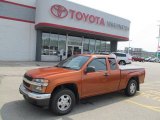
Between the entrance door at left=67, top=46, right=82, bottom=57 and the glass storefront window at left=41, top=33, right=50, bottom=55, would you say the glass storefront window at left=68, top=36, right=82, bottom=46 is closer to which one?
the entrance door at left=67, top=46, right=82, bottom=57

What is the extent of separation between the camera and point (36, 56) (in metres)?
24.8

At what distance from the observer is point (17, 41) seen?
76.6ft

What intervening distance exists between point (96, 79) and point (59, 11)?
17.8m

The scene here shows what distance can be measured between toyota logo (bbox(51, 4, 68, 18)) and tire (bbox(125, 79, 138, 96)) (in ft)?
52.4

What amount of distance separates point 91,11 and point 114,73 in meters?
20.4

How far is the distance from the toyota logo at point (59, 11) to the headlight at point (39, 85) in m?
18.1

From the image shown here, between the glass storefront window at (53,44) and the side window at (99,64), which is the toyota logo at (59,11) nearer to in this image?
the glass storefront window at (53,44)

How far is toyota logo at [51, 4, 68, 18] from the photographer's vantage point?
23.0 m

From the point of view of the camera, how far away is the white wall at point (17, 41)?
22.4m

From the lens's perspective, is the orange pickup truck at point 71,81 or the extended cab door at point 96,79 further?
the extended cab door at point 96,79

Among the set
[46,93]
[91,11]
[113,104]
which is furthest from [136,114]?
[91,11]

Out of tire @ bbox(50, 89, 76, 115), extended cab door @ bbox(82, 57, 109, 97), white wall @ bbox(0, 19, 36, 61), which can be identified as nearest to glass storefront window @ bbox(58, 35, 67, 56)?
white wall @ bbox(0, 19, 36, 61)

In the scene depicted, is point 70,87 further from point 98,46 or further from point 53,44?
point 98,46

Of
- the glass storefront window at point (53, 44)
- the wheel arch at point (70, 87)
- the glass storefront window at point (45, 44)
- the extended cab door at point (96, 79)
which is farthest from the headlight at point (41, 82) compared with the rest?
the glass storefront window at point (53, 44)
